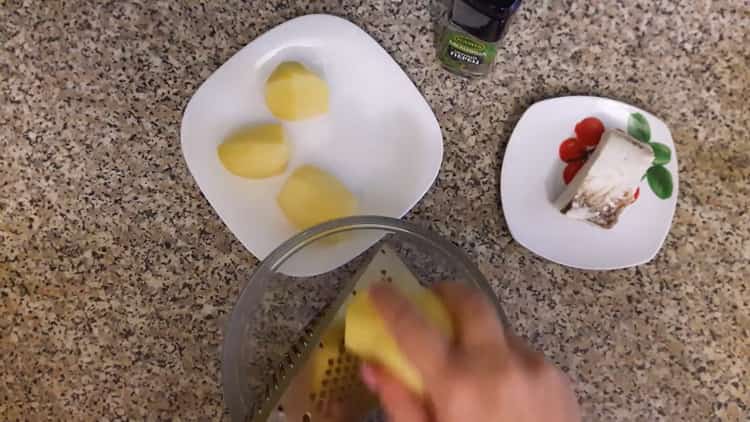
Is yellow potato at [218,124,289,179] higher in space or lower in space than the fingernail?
higher

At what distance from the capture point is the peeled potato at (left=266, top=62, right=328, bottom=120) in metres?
0.70

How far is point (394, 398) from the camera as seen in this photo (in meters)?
0.58

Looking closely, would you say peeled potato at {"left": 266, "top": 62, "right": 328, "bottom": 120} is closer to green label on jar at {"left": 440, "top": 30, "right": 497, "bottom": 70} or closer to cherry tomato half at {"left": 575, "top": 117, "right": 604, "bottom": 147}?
green label on jar at {"left": 440, "top": 30, "right": 497, "bottom": 70}

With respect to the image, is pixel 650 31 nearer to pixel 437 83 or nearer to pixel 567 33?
pixel 567 33

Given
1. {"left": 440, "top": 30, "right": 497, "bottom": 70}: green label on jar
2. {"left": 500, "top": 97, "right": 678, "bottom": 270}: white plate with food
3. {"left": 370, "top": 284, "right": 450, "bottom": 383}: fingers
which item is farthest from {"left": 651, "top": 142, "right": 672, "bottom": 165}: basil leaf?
{"left": 370, "top": 284, "right": 450, "bottom": 383}: fingers

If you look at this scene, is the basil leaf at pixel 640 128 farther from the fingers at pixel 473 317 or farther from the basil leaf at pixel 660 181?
the fingers at pixel 473 317

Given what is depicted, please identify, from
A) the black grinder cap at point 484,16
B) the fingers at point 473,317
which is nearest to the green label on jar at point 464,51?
the black grinder cap at point 484,16

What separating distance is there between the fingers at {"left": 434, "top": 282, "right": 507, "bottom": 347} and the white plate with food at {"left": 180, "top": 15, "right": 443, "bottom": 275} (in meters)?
0.11

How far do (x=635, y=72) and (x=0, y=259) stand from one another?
2.16ft

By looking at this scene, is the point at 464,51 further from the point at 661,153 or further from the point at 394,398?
the point at 394,398

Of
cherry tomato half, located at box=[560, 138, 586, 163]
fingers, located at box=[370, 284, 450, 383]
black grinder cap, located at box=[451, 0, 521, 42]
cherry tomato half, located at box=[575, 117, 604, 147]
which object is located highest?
black grinder cap, located at box=[451, 0, 521, 42]

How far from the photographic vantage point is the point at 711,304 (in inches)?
29.3

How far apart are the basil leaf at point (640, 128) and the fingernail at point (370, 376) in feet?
1.19

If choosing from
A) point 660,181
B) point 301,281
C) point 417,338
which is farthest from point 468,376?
point 660,181
